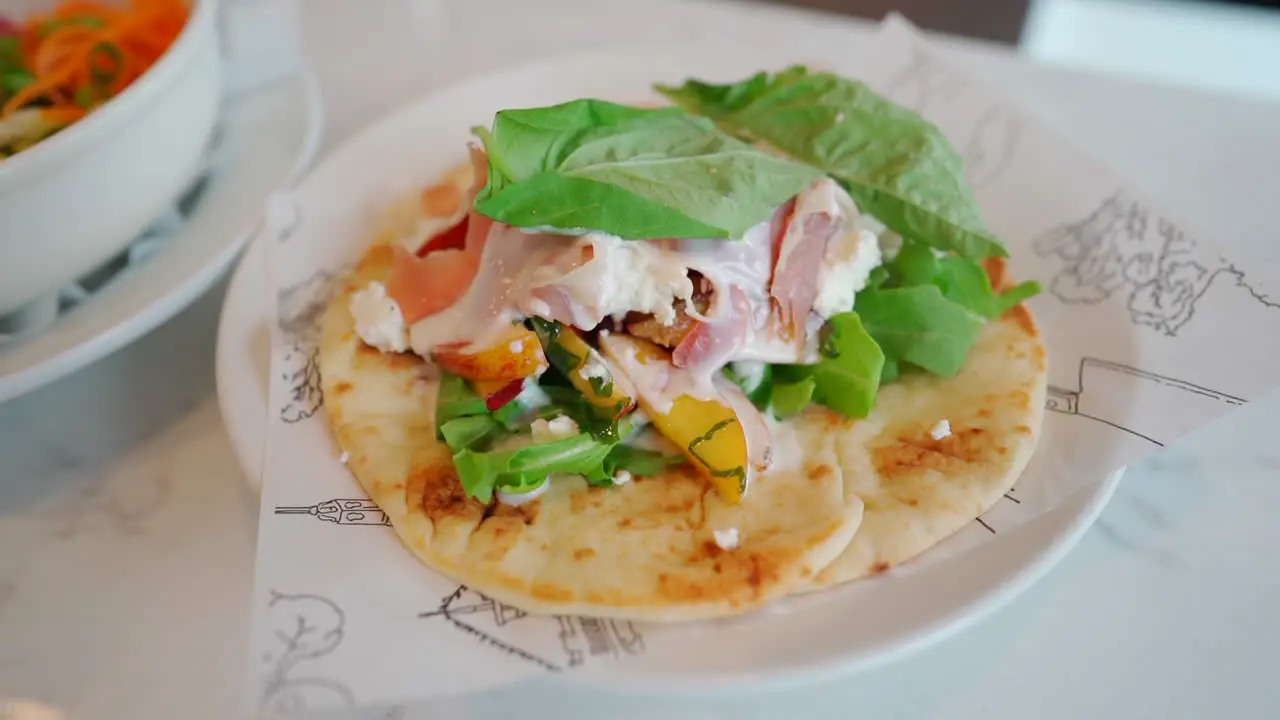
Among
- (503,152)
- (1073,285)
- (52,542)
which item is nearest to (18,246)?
(52,542)

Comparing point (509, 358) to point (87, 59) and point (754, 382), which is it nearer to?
point (754, 382)

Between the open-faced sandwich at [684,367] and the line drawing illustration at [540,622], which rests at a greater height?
the open-faced sandwich at [684,367]

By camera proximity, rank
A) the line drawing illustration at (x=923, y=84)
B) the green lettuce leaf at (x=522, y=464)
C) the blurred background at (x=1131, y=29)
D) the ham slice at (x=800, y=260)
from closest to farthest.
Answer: the green lettuce leaf at (x=522, y=464) → the ham slice at (x=800, y=260) → the line drawing illustration at (x=923, y=84) → the blurred background at (x=1131, y=29)

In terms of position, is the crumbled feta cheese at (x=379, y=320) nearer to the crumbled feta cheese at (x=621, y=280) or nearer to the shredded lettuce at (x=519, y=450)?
the shredded lettuce at (x=519, y=450)

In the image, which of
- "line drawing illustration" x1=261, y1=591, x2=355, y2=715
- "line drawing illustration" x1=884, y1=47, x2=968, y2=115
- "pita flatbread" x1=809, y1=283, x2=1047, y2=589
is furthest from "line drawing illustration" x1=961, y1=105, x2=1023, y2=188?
"line drawing illustration" x1=261, y1=591, x2=355, y2=715

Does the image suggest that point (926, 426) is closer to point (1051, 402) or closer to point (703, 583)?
point (1051, 402)

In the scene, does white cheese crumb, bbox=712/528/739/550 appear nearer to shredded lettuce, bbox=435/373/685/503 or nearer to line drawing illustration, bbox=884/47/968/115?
shredded lettuce, bbox=435/373/685/503

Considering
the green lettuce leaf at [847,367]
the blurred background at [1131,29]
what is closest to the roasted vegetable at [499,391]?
the green lettuce leaf at [847,367]

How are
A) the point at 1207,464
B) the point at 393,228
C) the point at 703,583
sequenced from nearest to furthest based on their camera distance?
the point at 703,583
the point at 1207,464
the point at 393,228
